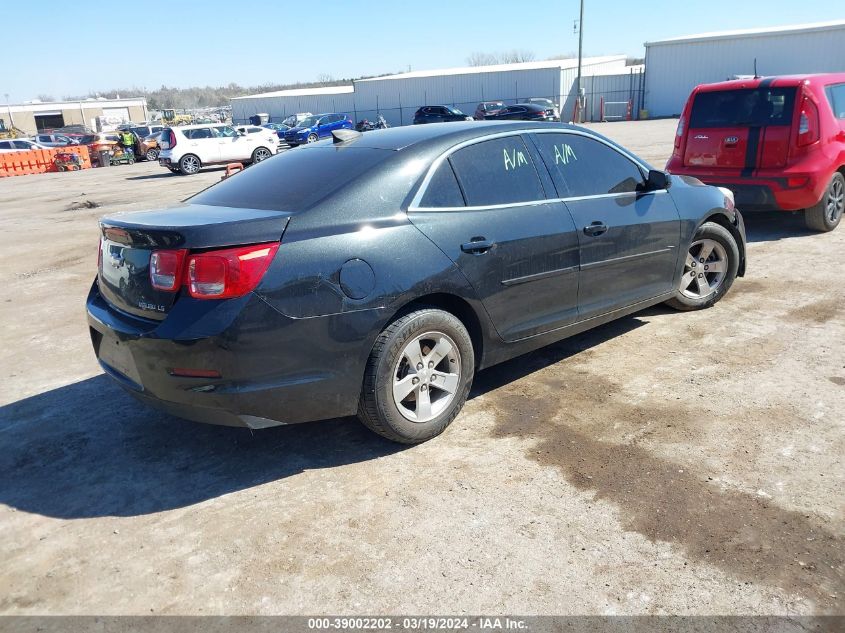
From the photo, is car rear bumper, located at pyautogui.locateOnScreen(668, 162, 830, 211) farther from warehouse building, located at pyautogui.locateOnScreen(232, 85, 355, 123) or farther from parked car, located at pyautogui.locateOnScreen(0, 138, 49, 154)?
warehouse building, located at pyautogui.locateOnScreen(232, 85, 355, 123)

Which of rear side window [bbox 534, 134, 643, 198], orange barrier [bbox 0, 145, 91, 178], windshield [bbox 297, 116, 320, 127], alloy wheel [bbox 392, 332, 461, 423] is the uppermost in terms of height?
rear side window [bbox 534, 134, 643, 198]

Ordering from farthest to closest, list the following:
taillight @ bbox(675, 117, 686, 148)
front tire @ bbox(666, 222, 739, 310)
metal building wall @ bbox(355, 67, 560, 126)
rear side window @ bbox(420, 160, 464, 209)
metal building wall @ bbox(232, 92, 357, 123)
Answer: metal building wall @ bbox(232, 92, 357, 123), metal building wall @ bbox(355, 67, 560, 126), taillight @ bbox(675, 117, 686, 148), front tire @ bbox(666, 222, 739, 310), rear side window @ bbox(420, 160, 464, 209)

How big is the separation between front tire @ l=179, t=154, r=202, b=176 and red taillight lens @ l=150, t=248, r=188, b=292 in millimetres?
22121

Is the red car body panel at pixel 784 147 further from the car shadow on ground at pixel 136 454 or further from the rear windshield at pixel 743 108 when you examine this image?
the car shadow on ground at pixel 136 454

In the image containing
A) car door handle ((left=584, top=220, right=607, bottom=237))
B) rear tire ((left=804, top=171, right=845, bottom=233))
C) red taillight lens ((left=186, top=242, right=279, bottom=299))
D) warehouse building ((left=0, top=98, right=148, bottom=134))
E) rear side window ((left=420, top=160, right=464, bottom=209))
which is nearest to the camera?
red taillight lens ((left=186, top=242, right=279, bottom=299))

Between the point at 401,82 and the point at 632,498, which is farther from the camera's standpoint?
the point at 401,82

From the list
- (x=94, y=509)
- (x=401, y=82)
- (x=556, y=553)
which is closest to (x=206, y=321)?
(x=94, y=509)

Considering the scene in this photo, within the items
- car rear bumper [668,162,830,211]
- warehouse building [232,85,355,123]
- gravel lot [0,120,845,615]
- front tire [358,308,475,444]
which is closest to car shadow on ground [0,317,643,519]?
gravel lot [0,120,845,615]

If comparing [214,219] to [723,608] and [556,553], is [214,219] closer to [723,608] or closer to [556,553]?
[556,553]

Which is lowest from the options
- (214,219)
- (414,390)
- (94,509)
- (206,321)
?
(94,509)

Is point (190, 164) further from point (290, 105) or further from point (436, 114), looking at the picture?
point (290, 105)

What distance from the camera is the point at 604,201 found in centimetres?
453

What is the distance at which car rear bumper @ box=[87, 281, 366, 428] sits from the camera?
121 inches

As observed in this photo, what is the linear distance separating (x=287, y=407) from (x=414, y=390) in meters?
0.70
